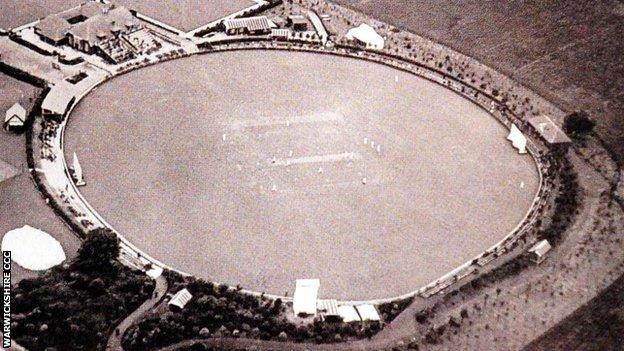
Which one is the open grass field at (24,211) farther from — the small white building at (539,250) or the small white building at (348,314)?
the small white building at (539,250)

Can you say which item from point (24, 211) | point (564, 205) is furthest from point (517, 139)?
point (24, 211)

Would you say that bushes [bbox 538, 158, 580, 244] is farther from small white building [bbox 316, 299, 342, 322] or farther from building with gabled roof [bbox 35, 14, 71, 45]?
building with gabled roof [bbox 35, 14, 71, 45]

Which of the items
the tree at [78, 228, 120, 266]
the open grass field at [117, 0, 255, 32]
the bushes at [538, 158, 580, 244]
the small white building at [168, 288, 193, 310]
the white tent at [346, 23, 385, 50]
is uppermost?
the open grass field at [117, 0, 255, 32]

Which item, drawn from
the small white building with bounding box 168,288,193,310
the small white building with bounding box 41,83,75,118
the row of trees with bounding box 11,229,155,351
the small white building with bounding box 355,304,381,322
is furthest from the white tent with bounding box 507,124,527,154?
the small white building with bounding box 41,83,75,118

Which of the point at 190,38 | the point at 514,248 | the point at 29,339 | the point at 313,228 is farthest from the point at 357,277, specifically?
the point at 190,38

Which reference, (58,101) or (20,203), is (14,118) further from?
(20,203)

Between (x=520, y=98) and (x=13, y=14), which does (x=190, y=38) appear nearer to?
(x=13, y=14)
